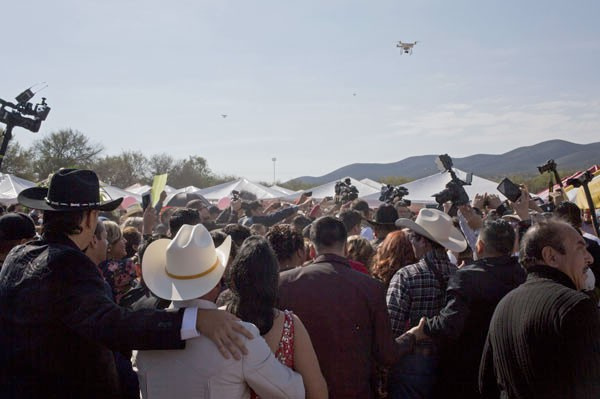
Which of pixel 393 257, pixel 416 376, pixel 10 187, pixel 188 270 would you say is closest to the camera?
pixel 188 270

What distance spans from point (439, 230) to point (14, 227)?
10.9ft

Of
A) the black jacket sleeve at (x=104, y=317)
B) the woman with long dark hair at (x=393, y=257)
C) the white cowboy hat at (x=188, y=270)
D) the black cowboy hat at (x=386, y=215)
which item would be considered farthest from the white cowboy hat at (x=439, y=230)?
the black jacket sleeve at (x=104, y=317)

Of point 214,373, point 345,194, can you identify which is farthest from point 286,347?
point 345,194

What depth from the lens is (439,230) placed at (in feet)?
14.8

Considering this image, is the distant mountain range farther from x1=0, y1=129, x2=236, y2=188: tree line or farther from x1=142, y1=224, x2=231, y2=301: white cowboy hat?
x1=142, y1=224, x2=231, y2=301: white cowboy hat

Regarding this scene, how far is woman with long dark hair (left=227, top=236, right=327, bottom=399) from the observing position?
271cm

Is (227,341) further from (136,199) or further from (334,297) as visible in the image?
(136,199)

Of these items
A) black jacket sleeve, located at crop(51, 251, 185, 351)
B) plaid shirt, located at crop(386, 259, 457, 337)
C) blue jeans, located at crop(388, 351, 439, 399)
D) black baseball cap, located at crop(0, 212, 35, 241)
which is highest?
black baseball cap, located at crop(0, 212, 35, 241)

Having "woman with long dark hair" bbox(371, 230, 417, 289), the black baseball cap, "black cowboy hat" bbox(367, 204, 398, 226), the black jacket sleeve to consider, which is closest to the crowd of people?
the black jacket sleeve

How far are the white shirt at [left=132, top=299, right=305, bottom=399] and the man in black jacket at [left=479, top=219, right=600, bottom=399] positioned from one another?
1.26 metres

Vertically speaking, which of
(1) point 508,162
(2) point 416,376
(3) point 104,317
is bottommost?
(2) point 416,376

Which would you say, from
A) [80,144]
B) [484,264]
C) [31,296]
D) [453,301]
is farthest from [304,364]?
[80,144]

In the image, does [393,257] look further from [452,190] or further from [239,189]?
[239,189]

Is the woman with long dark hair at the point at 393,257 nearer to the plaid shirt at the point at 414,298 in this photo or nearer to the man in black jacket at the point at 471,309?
the plaid shirt at the point at 414,298
